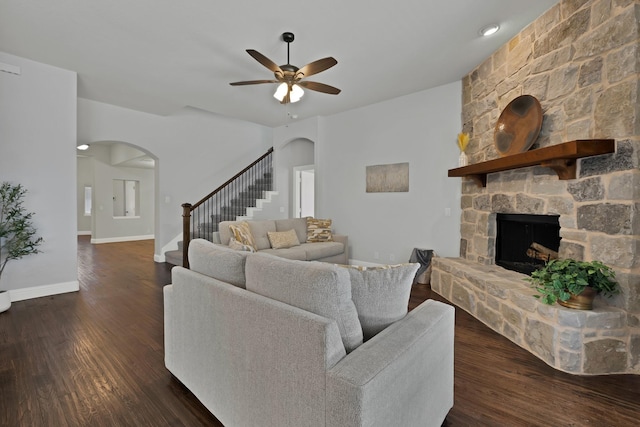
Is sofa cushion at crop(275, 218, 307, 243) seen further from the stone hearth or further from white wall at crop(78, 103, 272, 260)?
the stone hearth

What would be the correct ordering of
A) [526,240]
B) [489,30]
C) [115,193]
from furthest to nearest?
1. [115,193]
2. [526,240]
3. [489,30]

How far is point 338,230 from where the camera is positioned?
19.9 ft

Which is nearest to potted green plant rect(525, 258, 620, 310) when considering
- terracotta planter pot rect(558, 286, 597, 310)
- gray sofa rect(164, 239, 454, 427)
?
terracotta planter pot rect(558, 286, 597, 310)

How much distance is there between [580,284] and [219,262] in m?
2.54

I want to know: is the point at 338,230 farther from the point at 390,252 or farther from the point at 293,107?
the point at 293,107

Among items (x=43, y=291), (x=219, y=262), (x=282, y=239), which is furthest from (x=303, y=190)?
(x=219, y=262)

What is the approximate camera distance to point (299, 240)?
5367 mm

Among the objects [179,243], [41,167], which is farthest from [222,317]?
[179,243]

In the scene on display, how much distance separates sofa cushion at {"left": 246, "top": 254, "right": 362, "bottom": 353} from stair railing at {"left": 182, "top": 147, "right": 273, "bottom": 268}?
5322 millimetres

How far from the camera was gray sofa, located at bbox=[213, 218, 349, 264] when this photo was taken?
14.9 ft

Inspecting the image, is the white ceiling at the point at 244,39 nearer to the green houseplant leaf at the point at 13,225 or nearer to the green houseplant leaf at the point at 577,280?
the green houseplant leaf at the point at 13,225

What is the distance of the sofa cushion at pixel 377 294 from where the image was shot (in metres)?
1.42

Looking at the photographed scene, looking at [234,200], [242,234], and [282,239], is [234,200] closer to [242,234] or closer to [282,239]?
[282,239]

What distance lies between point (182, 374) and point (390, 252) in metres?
3.93
